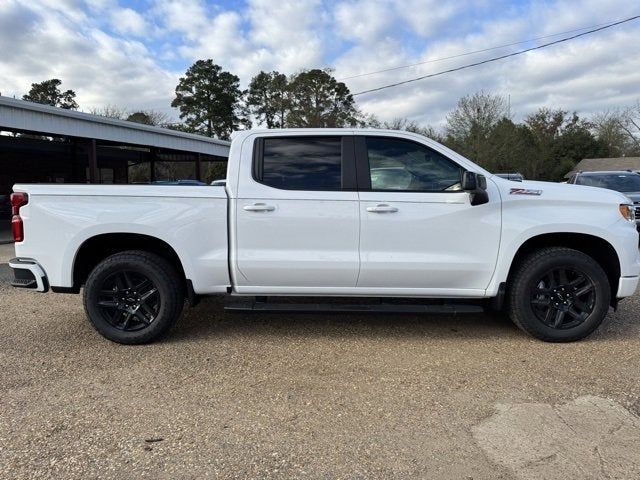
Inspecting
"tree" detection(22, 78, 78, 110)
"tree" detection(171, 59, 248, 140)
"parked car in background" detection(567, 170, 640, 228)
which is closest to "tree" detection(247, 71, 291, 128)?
"tree" detection(171, 59, 248, 140)

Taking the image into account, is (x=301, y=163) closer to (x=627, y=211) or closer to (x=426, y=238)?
(x=426, y=238)

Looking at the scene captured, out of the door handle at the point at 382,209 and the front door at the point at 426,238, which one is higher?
the door handle at the point at 382,209

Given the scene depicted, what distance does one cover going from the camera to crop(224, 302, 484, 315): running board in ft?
14.5

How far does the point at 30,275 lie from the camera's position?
14.8 feet

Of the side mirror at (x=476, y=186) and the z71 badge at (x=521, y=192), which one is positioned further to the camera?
the z71 badge at (x=521, y=192)

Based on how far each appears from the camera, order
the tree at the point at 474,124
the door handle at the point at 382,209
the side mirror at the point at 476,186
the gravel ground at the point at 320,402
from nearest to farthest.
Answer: the gravel ground at the point at 320,402 → the side mirror at the point at 476,186 → the door handle at the point at 382,209 → the tree at the point at 474,124

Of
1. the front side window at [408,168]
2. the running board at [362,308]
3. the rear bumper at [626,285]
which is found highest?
the front side window at [408,168]

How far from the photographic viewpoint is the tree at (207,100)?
5450 centimetres

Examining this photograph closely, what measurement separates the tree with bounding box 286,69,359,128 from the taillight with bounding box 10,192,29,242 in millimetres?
44236

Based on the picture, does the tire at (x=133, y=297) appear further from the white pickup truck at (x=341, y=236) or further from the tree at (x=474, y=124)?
the tree at (x=474, y=124)

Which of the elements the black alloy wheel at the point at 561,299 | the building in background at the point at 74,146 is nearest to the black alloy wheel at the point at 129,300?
the black alloy wheel at the point at 561,299

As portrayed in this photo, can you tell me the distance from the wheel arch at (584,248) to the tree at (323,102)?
44157 millimetres

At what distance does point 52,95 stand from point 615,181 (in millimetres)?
56359

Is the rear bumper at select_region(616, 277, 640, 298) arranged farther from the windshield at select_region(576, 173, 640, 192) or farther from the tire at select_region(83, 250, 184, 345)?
the windshield at select_region(576, 173, 640, 192)
